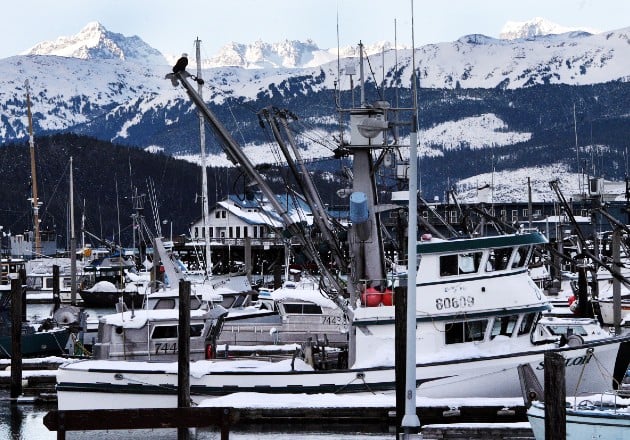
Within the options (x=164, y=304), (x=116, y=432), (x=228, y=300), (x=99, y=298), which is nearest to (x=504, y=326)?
(x=116, y=432)

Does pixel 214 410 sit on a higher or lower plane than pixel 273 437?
higher

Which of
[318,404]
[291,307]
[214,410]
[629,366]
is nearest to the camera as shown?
[214,410]

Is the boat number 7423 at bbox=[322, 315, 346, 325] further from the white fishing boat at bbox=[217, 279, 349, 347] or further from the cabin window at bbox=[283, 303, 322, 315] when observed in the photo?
the cabin window at bbox=[283, 303, 322, 315]

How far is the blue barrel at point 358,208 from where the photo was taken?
33.5 meters

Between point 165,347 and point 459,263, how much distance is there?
9.48m

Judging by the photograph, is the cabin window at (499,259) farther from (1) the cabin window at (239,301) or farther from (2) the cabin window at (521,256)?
(1) the cabin window at (239,301)

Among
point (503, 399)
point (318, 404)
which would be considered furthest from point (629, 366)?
point (318, 404)

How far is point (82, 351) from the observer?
47938mm

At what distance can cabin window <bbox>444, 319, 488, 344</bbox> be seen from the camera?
A: 107ft

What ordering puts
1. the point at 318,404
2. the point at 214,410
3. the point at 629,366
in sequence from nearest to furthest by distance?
1. the point at 214,410
2. the point at 318,404
3. the point at 629,366

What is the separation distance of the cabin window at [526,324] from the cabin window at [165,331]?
33.5ft

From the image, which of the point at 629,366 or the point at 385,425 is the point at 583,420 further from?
the point at 629,366

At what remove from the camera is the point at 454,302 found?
105 ft

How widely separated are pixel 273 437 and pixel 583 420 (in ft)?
32.7
